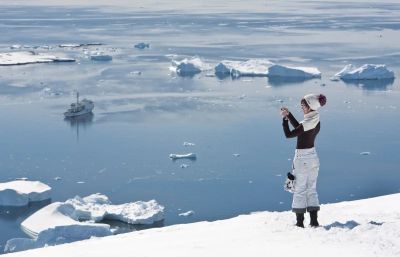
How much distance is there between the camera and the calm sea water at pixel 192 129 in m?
18.3

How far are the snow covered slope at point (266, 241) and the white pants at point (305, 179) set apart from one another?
23cm

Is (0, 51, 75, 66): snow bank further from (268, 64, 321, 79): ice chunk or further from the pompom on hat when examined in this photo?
the pompom on hat

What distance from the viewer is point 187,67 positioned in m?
38.4

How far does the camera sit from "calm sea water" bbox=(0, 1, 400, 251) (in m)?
18.3

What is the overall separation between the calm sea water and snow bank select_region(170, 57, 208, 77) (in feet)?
2.48

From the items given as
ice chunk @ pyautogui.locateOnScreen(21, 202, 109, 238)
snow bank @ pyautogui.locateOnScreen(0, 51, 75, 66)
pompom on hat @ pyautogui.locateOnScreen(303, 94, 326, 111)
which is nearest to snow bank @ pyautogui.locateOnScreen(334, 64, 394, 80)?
snow bank @ pyautogui.locateOnScreen(0, 51, 75, 66)

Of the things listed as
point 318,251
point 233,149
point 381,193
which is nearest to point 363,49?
point 233,149

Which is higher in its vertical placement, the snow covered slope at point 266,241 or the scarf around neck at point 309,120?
the scarf around neck at point 309,120

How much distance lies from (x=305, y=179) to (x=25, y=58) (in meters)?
40.0

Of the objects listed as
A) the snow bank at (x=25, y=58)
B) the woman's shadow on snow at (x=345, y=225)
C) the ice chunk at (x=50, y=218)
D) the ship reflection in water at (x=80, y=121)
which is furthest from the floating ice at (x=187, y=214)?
the snow bank at (x=25, y=58)

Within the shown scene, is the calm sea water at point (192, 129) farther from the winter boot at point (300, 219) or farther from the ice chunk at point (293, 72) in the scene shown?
the winter boot at point (300, 219)

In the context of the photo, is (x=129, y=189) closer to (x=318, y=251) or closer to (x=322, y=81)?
(x=318, y=251)

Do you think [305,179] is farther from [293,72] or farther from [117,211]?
[293,72]

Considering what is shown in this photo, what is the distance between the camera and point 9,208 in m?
16.9
